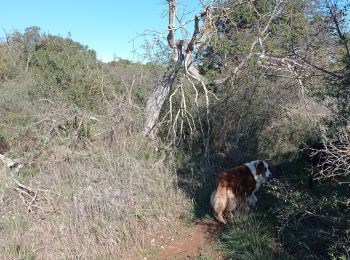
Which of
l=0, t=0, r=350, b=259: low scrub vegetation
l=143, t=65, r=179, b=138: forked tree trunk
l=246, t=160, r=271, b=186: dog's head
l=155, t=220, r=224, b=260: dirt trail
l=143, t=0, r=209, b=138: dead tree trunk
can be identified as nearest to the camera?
l=0, t=0, r=350, b=259: low scrub vegetation

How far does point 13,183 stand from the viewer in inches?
240

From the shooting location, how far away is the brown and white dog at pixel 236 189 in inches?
221

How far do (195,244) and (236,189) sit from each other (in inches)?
44.1

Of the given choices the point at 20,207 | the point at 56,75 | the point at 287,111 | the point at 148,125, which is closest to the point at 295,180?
the point at 287,111

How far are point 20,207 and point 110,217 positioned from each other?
1.40 metres

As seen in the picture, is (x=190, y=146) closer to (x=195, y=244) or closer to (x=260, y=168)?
(x=260, y=168)

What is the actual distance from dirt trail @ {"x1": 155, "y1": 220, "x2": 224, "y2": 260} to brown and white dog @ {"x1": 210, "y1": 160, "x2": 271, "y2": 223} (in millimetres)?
264

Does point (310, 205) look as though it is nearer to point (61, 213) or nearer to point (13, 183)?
point (61, 213)

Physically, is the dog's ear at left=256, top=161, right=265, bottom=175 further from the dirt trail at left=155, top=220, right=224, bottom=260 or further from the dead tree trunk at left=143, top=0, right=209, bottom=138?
the dead tree trunk at left=143, top=0, right=209, bottom=138

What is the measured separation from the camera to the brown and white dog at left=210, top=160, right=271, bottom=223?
18.4 feet

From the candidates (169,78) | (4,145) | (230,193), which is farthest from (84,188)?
(169,78)

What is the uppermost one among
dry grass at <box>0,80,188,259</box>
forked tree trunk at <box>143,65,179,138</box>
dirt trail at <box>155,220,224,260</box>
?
forked tree trunk at <box>143,65,179,138</box>

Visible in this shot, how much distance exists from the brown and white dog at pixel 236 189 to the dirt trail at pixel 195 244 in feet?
0.87

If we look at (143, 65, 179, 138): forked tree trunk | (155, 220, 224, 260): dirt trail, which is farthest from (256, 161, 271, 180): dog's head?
(143, 65, 179, 138): forked tree trunk
